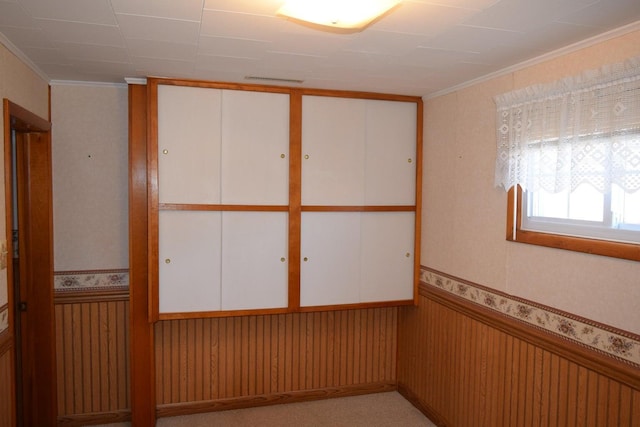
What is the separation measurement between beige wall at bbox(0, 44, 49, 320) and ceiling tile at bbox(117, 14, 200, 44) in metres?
0.67

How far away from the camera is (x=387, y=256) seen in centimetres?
343

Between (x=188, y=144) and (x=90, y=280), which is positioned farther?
(x=90, y=280)

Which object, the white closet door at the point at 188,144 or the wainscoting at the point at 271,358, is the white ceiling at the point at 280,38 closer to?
the white closet door at the point at 188,144

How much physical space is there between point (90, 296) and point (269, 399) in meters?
1.50

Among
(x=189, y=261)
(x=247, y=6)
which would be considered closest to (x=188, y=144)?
(x=189, y=261)

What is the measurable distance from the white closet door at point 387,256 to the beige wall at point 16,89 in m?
2.17

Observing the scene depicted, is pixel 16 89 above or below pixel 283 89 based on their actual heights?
below

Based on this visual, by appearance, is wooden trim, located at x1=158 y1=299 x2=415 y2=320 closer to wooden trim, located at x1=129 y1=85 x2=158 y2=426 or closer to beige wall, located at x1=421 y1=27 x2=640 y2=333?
wooden trim, located at x1=129 y1=85 x2=158 y2=426

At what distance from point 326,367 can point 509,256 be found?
1.77 metres

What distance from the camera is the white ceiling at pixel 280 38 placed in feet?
5.74

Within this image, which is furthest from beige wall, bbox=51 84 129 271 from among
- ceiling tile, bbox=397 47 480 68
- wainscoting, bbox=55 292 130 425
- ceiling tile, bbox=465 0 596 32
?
ceiling tile, bbox=465 0 596 32

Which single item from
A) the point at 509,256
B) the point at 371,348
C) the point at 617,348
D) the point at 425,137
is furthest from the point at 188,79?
the point at 617,348

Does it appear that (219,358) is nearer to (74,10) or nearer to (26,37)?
(26,37)

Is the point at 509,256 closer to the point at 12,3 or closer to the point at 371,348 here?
the point at 371,348
